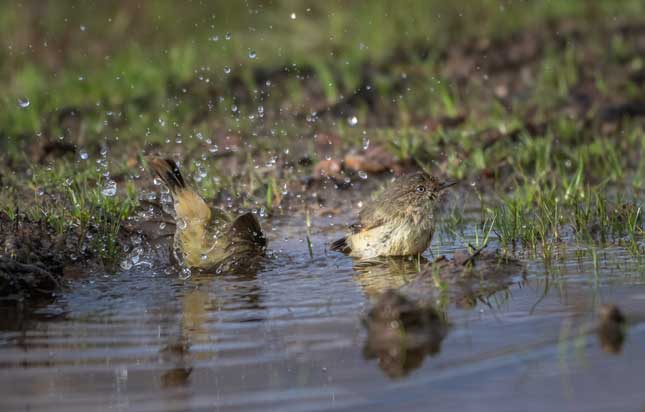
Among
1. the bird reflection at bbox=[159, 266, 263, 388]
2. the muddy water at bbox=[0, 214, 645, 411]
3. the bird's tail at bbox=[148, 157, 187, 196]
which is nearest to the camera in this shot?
the muddy water at bbox=[0, 214, 645, 411]

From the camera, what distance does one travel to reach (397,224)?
729 cm

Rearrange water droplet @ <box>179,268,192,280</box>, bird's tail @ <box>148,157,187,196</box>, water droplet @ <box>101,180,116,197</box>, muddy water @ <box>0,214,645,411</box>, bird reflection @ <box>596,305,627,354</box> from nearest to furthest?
→ muddy water @ <box>0,214,645,411</box> → bird reflection @ <box>596,305,627,354</box> → water droplet @ <box>179,268,192,280</box> → bird's tail @ <box>148,157,187,196</box> → water droplet @ <box>101,180,116,197</box>

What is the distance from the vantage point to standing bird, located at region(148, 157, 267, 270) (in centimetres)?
688

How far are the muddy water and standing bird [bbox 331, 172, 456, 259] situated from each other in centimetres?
78

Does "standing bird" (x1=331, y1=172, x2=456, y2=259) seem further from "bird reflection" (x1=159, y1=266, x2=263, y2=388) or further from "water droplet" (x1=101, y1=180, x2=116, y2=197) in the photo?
"water droplet" (x1=101, y1=180, x2=116, y2=197)

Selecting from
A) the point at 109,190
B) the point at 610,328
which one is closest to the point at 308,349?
the point at 610,328

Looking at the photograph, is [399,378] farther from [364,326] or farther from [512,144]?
[512,144]

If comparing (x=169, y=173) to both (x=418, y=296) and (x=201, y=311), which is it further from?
(x=418, y=296)

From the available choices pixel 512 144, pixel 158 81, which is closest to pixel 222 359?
pixel 512 144

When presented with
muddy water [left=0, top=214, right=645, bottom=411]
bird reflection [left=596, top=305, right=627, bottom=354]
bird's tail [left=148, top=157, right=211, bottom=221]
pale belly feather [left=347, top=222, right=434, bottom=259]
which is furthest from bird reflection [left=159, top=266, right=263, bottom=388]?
bird reflection [left=596, top=305, right=627, bottom=354]

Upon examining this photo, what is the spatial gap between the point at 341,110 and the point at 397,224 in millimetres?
3760

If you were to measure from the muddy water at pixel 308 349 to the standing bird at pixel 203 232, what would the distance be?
38 centimetres

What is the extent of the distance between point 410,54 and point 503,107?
70.9 inches

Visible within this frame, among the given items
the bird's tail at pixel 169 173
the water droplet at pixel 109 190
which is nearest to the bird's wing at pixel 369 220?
the bird's tail at pixel 169 173
